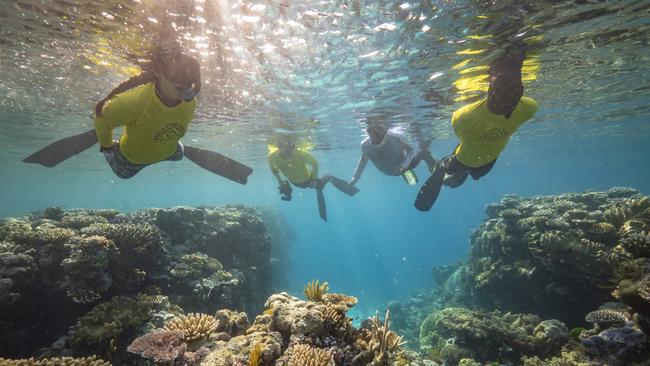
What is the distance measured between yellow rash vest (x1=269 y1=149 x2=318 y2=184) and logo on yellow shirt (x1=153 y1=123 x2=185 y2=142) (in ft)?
27.6

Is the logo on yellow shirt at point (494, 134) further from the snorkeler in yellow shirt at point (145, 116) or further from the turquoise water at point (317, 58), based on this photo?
the snorkeler in yellow shirt at point (145, 116)

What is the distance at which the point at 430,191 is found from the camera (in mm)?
9078

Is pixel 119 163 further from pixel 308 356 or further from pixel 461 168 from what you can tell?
pixel 461 168

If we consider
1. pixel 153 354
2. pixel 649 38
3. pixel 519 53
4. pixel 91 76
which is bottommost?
pixel 153 354

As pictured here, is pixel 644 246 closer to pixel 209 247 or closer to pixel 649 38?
pixel 649 38

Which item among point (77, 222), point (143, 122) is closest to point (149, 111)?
point (143, 122)

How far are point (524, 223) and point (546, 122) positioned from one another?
20.3 meters

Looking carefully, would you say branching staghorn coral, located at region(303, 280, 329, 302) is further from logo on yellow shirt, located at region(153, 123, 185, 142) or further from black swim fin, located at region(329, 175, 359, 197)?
black swim fin, located at region(329, 175, 359, 197)

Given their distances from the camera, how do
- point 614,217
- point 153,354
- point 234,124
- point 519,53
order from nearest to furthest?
point 153,354 < point 614,217 < point 519,53 < point 234,124

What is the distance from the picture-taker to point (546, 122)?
2789cm

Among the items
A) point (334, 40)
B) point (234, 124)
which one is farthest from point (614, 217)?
point (234, 124)

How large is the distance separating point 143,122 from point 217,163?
2.37 meters

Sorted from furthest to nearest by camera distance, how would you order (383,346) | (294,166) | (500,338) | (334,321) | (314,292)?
(294,166) < (500,338) < (314,292) < (334,321) < (383,346)

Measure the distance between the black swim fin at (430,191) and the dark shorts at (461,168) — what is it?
0.67ft
